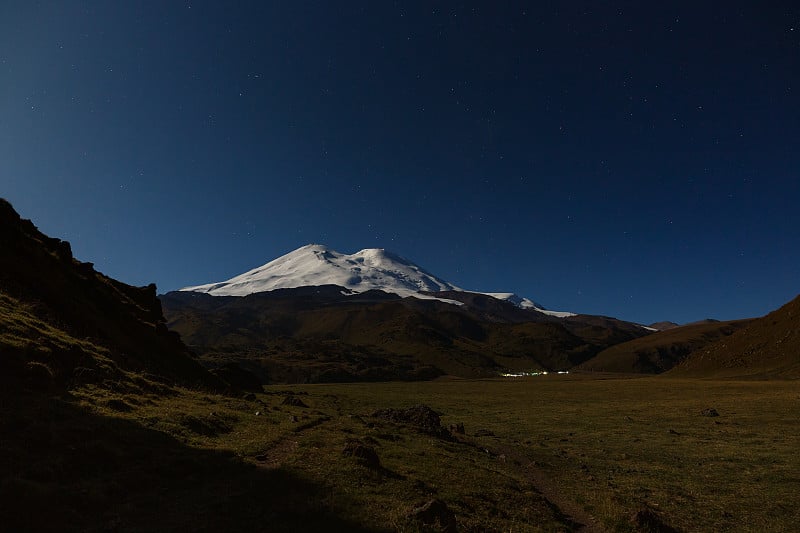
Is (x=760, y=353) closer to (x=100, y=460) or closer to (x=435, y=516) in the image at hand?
(x=435, y=516)

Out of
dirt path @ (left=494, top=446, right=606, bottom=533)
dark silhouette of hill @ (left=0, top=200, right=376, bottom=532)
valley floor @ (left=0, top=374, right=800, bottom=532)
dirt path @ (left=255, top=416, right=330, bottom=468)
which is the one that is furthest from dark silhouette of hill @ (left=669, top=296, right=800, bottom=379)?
dark silhouette of hill @ (left=0, top=200, right=376, bottom=532)

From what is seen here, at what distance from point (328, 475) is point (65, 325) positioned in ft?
106

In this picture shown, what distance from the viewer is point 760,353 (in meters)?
153

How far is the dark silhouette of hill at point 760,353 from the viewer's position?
137250 millimetres

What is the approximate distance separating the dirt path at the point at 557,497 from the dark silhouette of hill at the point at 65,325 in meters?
29.7

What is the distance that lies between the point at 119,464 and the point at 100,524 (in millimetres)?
5557

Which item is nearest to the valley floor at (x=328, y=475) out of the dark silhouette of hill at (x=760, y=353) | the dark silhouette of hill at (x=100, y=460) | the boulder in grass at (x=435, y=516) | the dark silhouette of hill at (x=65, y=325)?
the dark silhouette of hill at (x=100, y=460)

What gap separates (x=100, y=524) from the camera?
46.4ft

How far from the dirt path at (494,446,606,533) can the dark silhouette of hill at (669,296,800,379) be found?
13067cm

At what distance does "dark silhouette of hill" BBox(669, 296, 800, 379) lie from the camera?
13725 cm

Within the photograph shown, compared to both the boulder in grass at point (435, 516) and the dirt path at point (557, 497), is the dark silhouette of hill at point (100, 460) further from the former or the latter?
the dirt path at point (557, 497)

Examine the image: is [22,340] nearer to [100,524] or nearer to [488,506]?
[100,524]

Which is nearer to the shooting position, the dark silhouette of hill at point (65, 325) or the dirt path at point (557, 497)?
the dirt path at point (557, 497)

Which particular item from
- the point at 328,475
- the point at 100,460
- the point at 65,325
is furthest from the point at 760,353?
the point at 65,325
